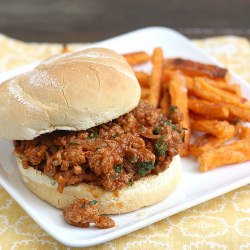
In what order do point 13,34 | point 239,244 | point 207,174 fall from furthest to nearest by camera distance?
point 13,34 < point 207,174 < point 239,244

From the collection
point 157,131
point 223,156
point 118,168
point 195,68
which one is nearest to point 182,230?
point 118,168

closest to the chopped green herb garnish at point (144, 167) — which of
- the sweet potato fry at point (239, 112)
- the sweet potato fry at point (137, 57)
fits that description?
the sweet potato fry at point (239, 112)

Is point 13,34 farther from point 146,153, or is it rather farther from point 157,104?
point 146,153

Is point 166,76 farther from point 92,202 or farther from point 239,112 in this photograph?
point 92,202

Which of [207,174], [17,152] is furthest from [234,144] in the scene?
[17,152]

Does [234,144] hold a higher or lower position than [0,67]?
higher

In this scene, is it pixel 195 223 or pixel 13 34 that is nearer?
pixel 195 223

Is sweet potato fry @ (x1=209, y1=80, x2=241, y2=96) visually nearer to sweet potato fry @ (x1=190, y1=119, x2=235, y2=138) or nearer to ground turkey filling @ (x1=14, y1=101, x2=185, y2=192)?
sweet potato fry @ (x1=190, y1=119, x2=235, y2=138)

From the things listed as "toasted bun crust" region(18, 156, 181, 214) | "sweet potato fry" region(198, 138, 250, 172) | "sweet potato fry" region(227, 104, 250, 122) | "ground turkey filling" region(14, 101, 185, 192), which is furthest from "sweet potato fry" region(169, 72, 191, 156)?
"toasted bun crust" region(18, 156, 181, 214)
